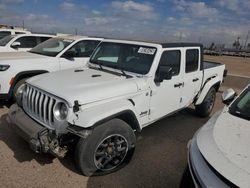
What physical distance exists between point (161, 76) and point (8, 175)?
2.68 meters

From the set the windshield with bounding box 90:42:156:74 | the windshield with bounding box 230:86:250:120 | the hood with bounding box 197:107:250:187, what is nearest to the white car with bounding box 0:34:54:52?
the windshield with bounding box 90:42:156:74

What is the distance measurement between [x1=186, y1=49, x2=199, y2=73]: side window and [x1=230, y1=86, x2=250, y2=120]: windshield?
1733 millimetres

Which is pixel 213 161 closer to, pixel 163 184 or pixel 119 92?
pixel 163 184

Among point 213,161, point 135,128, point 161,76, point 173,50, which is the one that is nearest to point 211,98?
point 173,50

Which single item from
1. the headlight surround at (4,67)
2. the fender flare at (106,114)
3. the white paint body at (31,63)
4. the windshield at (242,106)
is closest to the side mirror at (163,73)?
the fender flare at (106,114)

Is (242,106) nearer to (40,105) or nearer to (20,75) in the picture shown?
(40,105)

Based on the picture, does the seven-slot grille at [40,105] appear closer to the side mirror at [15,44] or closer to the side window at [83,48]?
the side window at [83,48]

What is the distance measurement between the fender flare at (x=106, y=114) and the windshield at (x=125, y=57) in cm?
82

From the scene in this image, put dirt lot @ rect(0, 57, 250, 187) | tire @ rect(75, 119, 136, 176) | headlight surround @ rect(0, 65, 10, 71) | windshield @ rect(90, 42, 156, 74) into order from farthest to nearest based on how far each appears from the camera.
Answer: headlight surround @ rect(0, 65, 10, 71)
windshield @ rect(90, 42, 156, 74)
dirt lot @ rect(0, 57, 250, 187)
tire @ rect(75, 119, 136, 176)

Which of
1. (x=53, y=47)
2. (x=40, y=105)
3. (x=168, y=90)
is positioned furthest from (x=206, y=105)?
(x=53, y=47)

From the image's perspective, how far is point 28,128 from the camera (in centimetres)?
302

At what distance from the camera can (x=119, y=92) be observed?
329 centimetres

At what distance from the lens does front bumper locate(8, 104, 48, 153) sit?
277cm

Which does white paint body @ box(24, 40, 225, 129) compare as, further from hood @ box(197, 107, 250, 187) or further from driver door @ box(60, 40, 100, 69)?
driver door @ box(60, 40, 100, 69)
